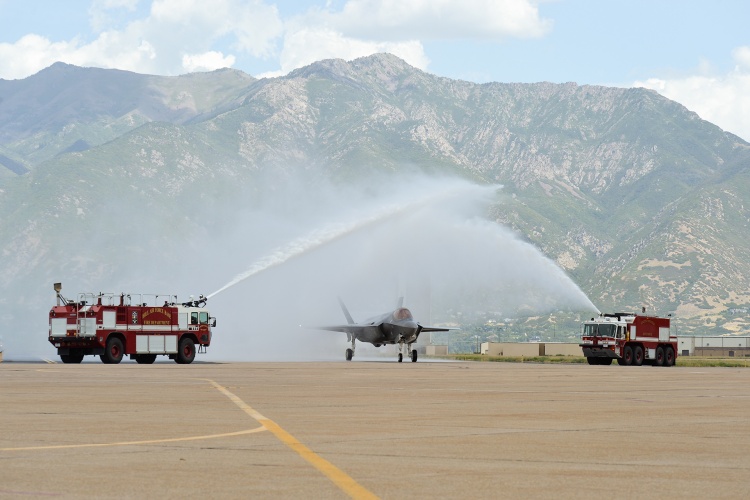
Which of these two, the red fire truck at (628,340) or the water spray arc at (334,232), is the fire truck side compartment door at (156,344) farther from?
the red fire truck at (628,340)

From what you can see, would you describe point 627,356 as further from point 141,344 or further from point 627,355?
point 141,344

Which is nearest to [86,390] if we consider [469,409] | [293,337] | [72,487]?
[469,409]

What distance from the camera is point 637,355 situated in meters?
80.9

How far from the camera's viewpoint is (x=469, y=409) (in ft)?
85.8

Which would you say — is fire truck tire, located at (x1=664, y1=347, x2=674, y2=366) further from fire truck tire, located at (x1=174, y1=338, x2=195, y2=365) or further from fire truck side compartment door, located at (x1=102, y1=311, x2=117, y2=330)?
fire truck side compartment door, located at (x1=102, y1=311, x2=117, y2=330)

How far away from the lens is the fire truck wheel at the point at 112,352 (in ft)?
210

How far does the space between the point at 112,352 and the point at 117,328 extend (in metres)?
1.31

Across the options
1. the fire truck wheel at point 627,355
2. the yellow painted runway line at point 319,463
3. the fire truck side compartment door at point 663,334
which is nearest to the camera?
the yellow painted runway line at point 319,463

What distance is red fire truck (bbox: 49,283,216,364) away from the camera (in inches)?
2512

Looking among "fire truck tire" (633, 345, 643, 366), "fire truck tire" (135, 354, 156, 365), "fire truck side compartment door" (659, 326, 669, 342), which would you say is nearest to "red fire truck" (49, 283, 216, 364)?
"fire truck tire" (135, 354, 156, 365)

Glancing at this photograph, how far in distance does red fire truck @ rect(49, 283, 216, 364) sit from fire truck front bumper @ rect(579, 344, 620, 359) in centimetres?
2829

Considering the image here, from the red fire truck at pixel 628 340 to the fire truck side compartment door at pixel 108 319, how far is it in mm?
33110

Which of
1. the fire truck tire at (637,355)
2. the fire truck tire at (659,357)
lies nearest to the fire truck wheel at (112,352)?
the fire truck tire at (637,355)

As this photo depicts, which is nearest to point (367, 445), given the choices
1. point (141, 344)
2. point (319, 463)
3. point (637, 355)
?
point (319, 463)
